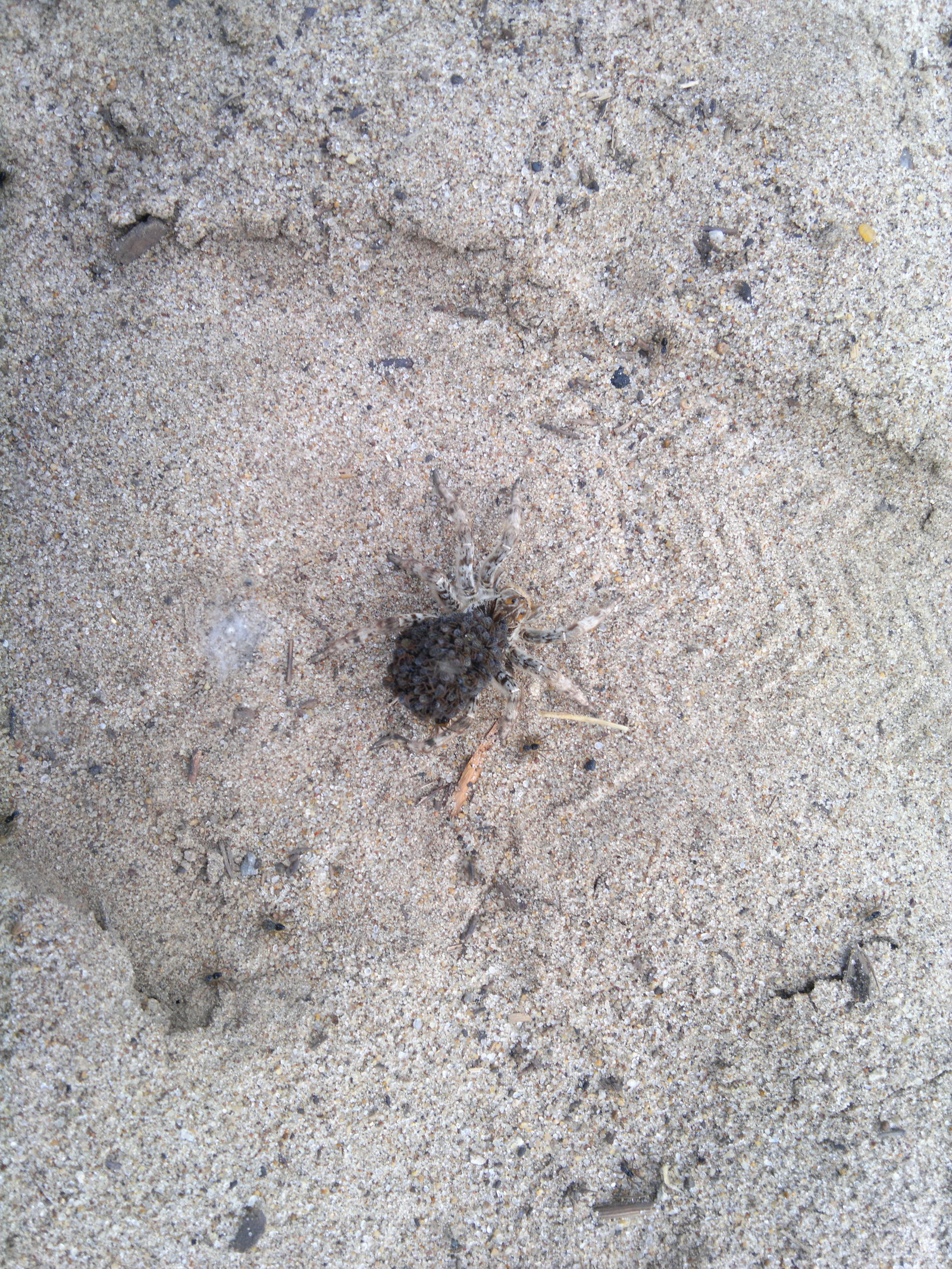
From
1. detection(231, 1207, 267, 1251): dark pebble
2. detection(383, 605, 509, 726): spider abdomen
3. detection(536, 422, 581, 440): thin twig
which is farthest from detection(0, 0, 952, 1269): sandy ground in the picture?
detection(383, 605, 509, 726): spider abdomen

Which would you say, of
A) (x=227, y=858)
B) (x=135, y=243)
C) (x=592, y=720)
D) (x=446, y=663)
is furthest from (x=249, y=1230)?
(x=135, y=243)

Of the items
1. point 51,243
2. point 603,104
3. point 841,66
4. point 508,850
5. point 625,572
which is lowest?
point 508,850

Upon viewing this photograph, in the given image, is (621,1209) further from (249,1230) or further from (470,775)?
(470,775)

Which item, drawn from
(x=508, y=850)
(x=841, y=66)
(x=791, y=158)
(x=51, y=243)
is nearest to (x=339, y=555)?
(x=508, y=850)

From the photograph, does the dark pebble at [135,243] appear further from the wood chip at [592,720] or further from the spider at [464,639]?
the wood chip at [592,720]

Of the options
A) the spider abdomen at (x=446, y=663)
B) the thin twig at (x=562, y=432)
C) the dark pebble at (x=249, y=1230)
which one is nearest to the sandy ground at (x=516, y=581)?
the thin twig at (x=562, y=432)

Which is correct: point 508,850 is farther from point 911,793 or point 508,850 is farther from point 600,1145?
point 911,793

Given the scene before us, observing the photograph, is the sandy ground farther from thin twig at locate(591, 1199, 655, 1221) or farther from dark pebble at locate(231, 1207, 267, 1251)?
dark pebble at locate(231, 1207, 267, 1251)
